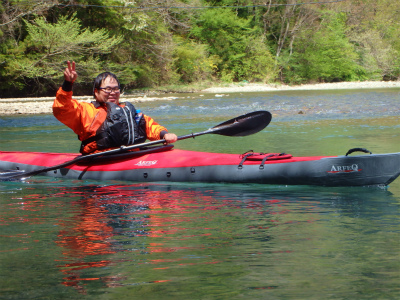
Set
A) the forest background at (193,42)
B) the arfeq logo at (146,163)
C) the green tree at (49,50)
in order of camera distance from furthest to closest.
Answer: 1. the forest background at (193,42)
2. the green tree at (49,50)
3. the arfeq logo at (146,163)

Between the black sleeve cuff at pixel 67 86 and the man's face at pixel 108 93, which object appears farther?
the man's face at pixel 108 93

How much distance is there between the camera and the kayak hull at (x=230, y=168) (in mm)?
4602

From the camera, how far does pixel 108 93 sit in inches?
208

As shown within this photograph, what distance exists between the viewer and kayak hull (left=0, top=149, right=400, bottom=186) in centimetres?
460

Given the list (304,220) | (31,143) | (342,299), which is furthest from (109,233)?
(31,143)

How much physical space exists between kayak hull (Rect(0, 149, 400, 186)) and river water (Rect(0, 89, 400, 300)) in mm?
83

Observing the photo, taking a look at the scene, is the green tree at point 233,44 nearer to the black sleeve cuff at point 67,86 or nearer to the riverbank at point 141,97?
the riverbank at point 141,97

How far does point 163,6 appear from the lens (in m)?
26.1

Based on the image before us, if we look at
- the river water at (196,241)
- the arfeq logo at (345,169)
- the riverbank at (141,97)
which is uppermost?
the riverbank at (141,97)

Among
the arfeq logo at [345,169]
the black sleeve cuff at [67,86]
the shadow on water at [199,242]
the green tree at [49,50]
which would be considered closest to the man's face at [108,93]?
the black sleeve cuff at [67,86]

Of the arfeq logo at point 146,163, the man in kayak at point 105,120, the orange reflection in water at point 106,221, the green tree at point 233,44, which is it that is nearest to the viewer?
the orange reflection in water at point 106,221

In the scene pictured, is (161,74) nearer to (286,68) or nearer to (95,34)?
(95,34)

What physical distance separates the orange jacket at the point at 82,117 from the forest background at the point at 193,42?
15.5m

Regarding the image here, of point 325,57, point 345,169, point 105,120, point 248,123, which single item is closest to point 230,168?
point 248,123
